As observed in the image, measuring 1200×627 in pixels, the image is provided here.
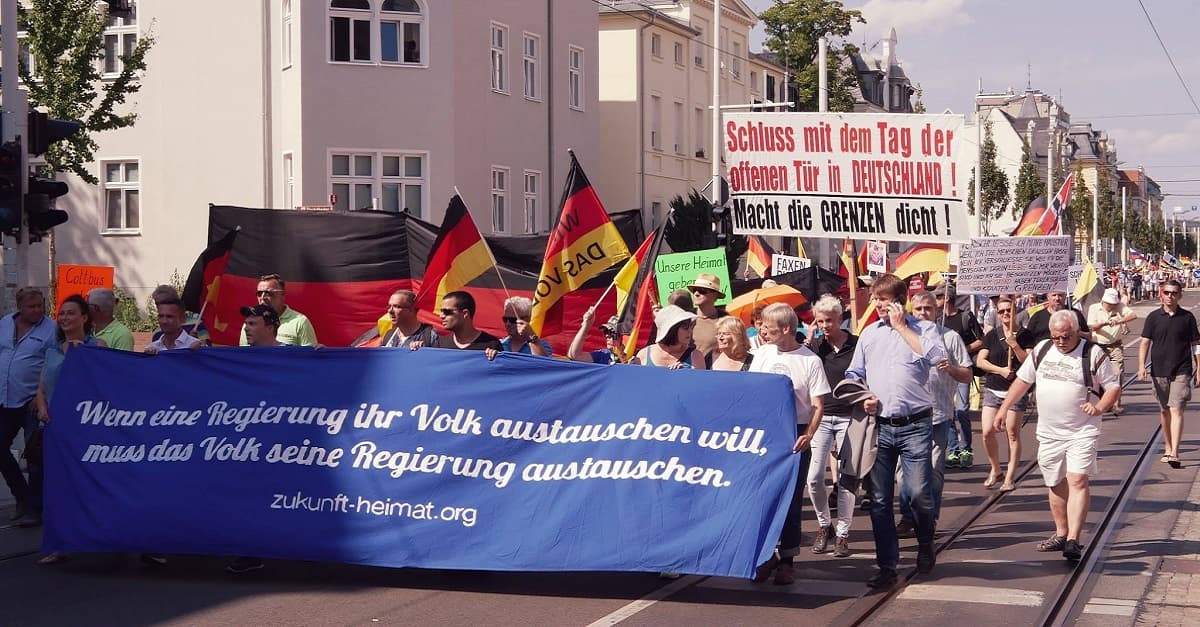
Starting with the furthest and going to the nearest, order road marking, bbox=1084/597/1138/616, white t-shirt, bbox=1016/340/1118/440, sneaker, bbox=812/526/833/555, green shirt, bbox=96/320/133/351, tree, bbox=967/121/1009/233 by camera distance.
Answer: tree, bbox=967/121/1009/233
green shirt, bbox=96/320/133/351
sneaker, bbox=812/526/833/555
white t-shirt, bbox=1016/340/1118/440
road marking, bbox=1084/597/1138/616

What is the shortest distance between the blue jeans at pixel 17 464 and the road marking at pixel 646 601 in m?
4.87

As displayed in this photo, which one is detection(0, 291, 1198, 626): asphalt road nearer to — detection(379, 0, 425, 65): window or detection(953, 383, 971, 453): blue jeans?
detection(953, 383, 971, 453): blue jeans

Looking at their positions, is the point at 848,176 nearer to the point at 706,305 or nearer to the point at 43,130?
the point at 706,305

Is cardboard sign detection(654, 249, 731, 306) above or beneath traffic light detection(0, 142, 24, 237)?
beneath

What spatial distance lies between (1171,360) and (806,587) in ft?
25.4

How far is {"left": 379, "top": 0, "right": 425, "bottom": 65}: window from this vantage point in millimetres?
28000

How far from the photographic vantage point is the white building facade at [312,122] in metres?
27.8

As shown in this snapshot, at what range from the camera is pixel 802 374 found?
27.7 ft

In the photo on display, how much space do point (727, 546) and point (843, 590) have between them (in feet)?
3.01

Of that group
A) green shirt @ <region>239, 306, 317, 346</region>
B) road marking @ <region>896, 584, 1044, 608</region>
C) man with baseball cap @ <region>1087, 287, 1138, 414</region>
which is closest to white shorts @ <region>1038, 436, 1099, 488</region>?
road marking @ <region>896, 584, 1044, 608</region>

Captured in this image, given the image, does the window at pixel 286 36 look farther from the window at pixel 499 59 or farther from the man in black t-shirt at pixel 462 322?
the man in black t-shirt at pixel 462 322

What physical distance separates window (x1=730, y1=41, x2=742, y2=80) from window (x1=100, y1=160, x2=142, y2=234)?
26.1 meters

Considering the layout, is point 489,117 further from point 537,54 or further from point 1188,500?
point 1188,500

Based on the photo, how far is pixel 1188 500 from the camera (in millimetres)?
11898
